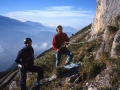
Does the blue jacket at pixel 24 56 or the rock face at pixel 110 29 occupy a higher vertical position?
the rock face at pixel 110 29

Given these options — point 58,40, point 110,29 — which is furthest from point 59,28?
point 110,29

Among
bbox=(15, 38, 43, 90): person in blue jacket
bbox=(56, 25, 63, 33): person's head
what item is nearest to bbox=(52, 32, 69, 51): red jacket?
bbox=(56, 25, 63, 33): person's head

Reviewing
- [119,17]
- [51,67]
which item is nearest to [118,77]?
[119,17]

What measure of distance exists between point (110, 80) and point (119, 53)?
1.99 meters

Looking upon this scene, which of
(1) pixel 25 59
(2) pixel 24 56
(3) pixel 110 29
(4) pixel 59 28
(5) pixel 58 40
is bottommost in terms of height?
(1) pixel 25 59

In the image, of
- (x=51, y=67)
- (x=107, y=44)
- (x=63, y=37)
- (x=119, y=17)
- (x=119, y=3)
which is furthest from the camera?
(x=51, y=67)

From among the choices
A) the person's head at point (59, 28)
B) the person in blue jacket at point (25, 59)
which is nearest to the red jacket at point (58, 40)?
the person's head at point (59, 28)

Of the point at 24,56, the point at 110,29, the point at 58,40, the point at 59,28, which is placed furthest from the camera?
the point at 58,40

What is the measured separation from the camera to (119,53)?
11.6m

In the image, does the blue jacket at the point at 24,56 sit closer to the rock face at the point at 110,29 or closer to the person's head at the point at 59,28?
the person's head at the point at 59,28

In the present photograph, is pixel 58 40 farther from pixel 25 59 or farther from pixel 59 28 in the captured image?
pixel 25 59

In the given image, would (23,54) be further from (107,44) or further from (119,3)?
(119,3)

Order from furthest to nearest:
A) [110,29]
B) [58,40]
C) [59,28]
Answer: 1. [58,40]
2. [110,29]
3. [59,28]

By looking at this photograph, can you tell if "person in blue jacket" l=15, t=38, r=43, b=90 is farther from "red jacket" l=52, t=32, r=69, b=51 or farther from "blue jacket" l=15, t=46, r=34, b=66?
"red jacket" l=52, t=32, r=69, b=51
